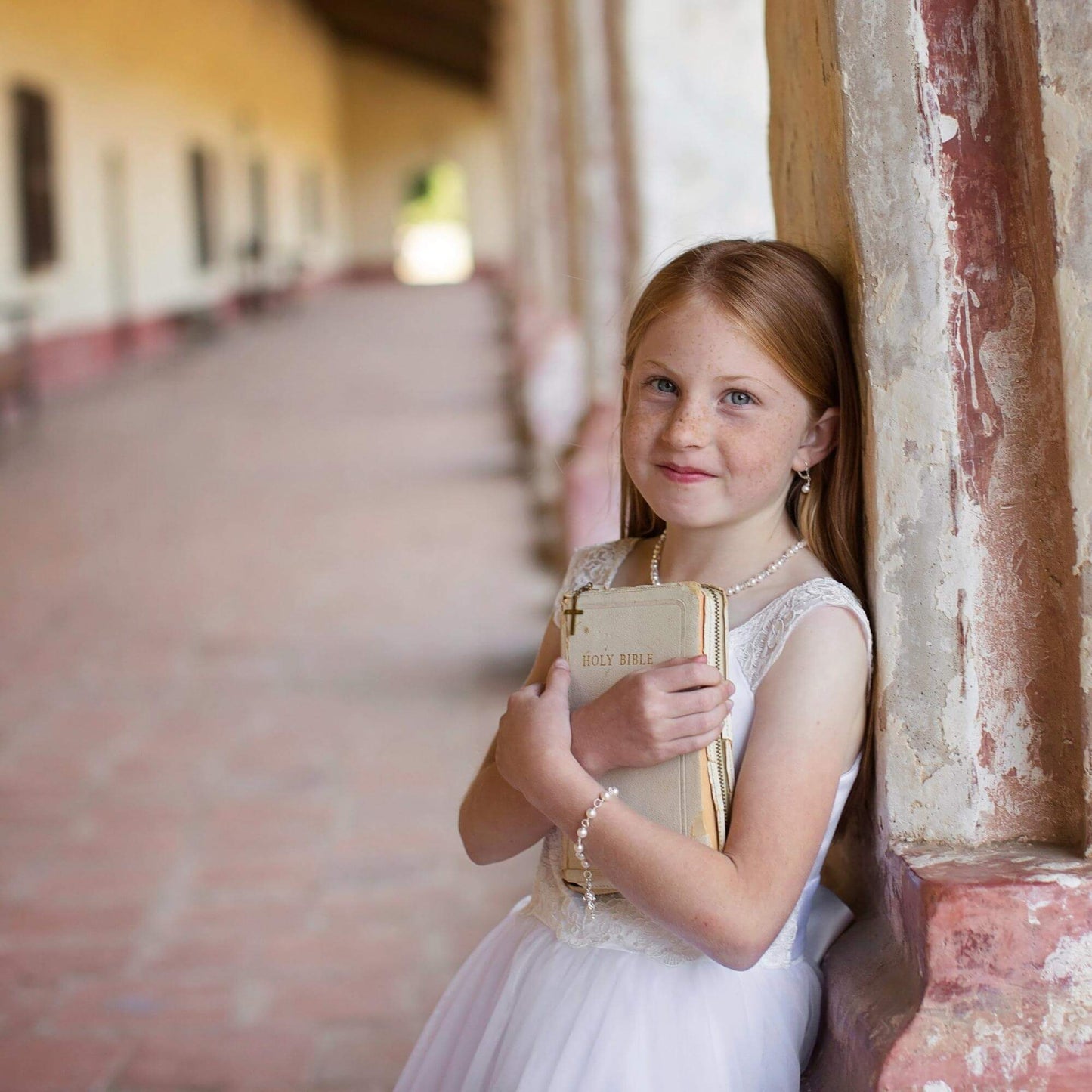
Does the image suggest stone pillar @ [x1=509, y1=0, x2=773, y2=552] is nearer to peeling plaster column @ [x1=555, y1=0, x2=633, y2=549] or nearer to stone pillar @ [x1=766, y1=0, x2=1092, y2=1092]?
peeling plaster column @ [x1=555, y1=0, x2=633, y2=549]

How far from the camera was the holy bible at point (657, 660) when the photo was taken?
4.40ft

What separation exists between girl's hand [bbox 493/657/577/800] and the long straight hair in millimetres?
302

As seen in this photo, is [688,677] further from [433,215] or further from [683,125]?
[433,215]

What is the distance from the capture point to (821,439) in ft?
4.89

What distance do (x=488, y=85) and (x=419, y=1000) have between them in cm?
3328

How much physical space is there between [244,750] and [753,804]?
3.47 metres

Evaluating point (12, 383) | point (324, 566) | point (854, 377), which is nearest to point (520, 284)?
point (12, 383)

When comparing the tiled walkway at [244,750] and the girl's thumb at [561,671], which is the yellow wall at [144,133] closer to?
the tiled walkway at [244,750]

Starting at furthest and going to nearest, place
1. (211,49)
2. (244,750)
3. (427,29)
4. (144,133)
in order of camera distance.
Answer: (427,29) < (211,49) < (144,133) < (244,750)

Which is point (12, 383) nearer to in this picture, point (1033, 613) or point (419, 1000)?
point (419, 1000)

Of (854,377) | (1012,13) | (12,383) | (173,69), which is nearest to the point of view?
(1012,13)

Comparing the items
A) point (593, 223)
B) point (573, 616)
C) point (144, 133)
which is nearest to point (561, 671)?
point (573, 616)

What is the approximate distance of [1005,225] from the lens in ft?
Result: 4.35

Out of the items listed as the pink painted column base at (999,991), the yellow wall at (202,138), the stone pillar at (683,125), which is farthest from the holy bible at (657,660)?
the yellow wall at (202,138)
